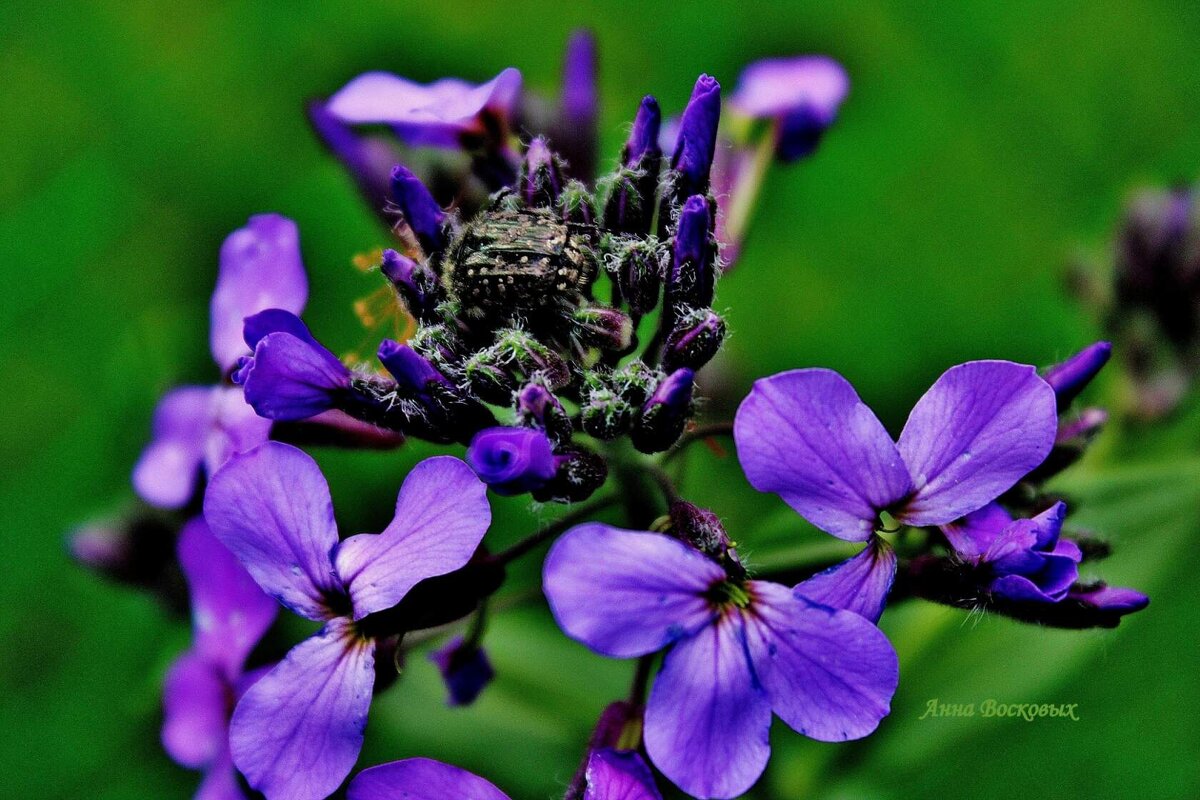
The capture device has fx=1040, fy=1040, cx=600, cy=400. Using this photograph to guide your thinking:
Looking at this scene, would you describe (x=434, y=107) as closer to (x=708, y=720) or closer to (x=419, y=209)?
(x=419, y=209)

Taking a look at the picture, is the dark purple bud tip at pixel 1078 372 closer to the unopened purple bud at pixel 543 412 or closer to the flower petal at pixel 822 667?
the flower petal at pixel 822 667

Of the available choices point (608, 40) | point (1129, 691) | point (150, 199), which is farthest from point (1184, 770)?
point (150, 199)

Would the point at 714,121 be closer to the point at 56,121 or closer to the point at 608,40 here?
the point at 608,40

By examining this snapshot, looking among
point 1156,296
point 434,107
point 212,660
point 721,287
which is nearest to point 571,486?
point 434,107

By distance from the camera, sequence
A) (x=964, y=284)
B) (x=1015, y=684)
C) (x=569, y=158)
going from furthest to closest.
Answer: (x=964, y=284) < (x=1015, y=684) < (x=569, y=158)

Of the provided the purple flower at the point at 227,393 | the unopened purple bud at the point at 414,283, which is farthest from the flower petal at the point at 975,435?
the purple flower at the point at 227,393

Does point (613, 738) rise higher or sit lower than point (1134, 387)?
higher

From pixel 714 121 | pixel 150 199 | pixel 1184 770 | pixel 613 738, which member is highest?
pixel 714 121
